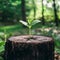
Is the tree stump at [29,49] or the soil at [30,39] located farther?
the soil at [30,39]

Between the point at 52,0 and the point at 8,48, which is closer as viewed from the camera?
the point at 8,48

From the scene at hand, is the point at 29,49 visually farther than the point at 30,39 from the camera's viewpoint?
No

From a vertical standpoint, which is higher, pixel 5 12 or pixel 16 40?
pixel 16 40

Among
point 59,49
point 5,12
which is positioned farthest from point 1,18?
point 59,49

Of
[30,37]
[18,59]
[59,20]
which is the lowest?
[59,20]

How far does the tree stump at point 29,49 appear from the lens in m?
4.29

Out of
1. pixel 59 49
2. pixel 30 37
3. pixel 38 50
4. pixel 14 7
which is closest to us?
pixel 38 50

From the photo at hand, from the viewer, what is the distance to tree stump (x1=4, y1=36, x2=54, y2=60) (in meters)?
4.29

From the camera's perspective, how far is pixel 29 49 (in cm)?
429

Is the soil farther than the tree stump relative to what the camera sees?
Yes

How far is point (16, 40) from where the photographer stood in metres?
4.45

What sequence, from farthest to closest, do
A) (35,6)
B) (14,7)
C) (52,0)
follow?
(35,6) < (14,7) < (52,0)

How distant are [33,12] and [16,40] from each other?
11.4 metres

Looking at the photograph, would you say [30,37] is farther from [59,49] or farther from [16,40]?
[59,49]
